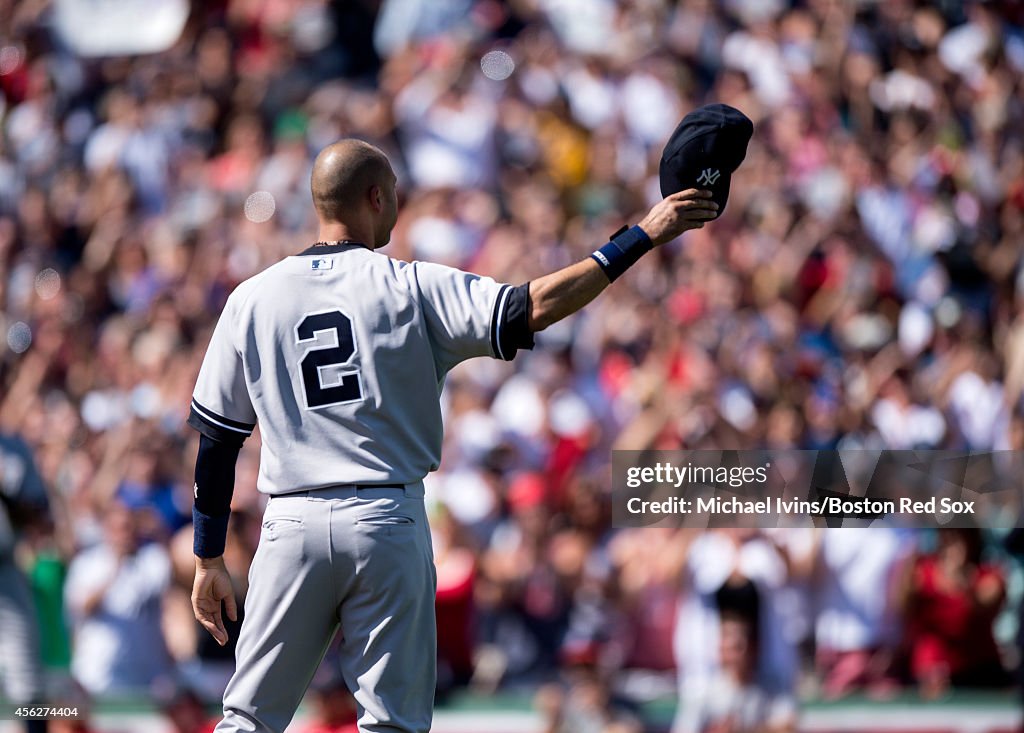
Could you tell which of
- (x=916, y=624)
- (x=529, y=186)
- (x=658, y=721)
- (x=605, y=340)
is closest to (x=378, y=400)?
(x=658, y=721)

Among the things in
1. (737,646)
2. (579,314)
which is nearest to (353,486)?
(737,646)

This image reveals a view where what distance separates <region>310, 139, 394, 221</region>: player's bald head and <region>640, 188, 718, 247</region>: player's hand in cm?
80

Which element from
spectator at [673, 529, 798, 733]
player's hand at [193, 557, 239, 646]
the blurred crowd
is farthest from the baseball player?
spectator at [673, 529, 798, 733]

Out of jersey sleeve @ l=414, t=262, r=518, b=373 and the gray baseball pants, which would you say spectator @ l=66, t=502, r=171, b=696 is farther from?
jersey sleeve @ l=414, t=262, r=518, b=373

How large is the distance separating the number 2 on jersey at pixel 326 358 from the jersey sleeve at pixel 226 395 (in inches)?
8.7

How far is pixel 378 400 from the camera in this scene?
4199mm

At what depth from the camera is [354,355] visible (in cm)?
421

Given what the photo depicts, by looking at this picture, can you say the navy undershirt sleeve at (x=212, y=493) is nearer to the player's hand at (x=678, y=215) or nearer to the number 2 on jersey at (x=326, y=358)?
the number 2 on jersey at (x=326, y=358)

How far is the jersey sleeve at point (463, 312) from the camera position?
4.13 meters

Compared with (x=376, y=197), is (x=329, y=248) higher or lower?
lower

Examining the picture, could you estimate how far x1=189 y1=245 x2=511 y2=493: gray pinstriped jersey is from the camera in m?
4.20

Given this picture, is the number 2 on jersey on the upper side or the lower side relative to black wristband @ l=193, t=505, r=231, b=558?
upper

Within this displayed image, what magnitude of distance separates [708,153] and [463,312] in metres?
0.83

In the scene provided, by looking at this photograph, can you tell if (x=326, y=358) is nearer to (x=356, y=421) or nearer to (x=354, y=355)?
(x=354, y=355)
